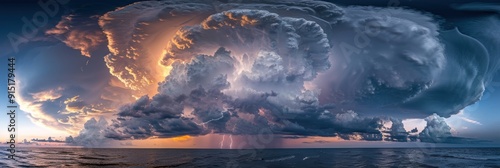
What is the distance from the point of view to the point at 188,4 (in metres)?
25.0

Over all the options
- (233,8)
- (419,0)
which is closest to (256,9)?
(233,8)

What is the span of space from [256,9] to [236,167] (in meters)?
23.6

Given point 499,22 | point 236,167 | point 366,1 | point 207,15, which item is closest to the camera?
point 366,1

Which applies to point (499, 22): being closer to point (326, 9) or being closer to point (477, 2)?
point (477, 2)

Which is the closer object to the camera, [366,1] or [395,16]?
[366,1]

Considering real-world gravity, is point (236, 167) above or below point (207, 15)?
below

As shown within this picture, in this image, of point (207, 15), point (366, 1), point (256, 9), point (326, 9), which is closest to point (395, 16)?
point (366, 1)

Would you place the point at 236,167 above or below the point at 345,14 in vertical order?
below

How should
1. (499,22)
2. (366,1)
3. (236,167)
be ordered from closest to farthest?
(366,1)
(499,22)
(236,167)

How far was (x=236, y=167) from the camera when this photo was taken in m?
43.4

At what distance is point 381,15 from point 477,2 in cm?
612

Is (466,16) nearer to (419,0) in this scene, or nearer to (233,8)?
(419,0)

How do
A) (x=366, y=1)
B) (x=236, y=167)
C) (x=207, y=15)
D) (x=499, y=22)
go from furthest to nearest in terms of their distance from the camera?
(x=236, y=167) < (x=499, y=22) < (x=207, y=15) < (x=366, y=1)

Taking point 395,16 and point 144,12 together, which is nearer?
point 144,12
